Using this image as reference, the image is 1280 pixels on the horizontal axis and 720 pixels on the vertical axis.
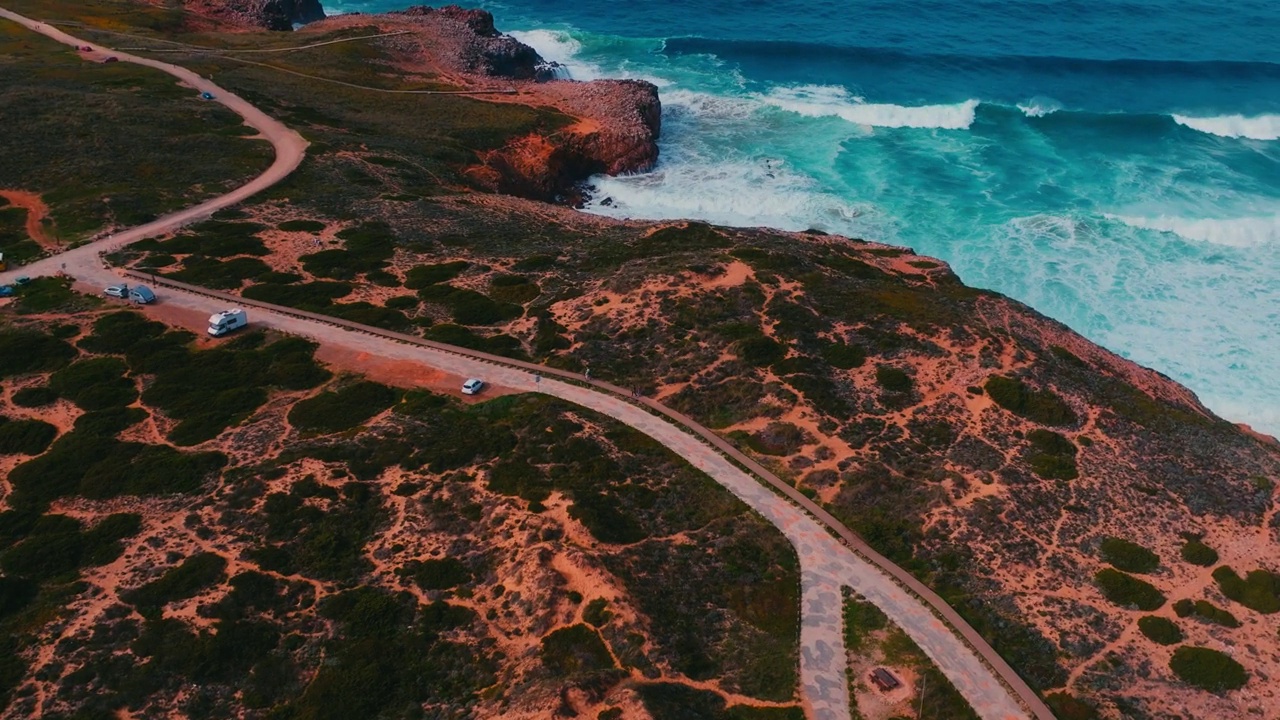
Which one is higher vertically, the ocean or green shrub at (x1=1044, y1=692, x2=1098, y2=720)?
the ocean

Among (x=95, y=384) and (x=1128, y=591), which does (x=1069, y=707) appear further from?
(x=95, y=384)

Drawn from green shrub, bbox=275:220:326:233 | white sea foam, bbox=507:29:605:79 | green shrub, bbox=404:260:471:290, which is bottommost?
green shrub, bbox=404:260:471:290

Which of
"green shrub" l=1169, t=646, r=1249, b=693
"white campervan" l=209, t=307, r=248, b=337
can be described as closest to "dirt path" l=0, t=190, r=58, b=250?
"white campervan" l=209, t=307, r=248, b=337

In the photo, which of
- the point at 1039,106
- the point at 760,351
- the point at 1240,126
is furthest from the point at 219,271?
the point at 1240,126

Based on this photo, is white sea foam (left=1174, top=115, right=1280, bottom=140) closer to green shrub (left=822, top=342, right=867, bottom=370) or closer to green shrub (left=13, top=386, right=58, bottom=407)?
green shrub (left=822, top=342, right=867, bottom=370)

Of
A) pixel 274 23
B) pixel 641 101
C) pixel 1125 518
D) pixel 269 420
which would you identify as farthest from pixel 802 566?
pixel 274 23

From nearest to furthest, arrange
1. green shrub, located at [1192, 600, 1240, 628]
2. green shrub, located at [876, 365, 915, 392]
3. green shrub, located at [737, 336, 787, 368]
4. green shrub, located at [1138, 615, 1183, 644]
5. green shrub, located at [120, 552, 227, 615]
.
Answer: green shrub, located at [120, 552, 227, 615] < green shrub, located at [1138, 615, 1183, 644] < green shrub, located at [1192, 600, 1240, 628] < green shrub, located at [876, 365, 915, 392] < green shrub, located at [737, 336, 787, 368]

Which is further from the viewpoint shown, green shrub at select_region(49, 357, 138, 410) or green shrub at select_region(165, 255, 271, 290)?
green shrub at select_region(165, 255, 271, 290)
